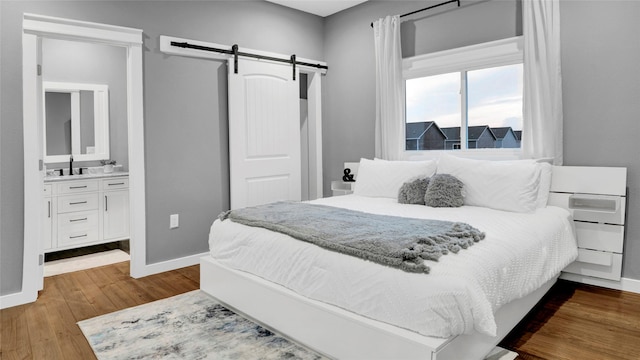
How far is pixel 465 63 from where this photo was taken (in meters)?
3.70

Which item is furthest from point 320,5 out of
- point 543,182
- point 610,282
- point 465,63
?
point 610,282

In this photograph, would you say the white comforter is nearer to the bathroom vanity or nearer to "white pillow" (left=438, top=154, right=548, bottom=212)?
"white pillow" (left=438, top=154, right=548, bottom=212)

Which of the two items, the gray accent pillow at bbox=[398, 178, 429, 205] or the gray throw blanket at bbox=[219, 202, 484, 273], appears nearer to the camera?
the gray throw blanket at bbox=[219, 202, 484, 273]

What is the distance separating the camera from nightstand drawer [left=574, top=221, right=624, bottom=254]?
9.59 feet

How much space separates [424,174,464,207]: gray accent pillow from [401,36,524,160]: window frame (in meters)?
0.73

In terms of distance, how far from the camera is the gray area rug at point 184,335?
210 cm

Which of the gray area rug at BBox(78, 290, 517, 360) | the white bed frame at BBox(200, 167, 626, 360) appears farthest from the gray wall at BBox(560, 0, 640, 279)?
the gray area rug at BBox(78, 290, 517, 360)

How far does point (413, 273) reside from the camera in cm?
168

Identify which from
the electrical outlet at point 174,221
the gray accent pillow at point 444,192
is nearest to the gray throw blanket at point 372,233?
the gray accent pillow at point 444,192

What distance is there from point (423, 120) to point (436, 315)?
301 centimetres

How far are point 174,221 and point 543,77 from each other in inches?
133

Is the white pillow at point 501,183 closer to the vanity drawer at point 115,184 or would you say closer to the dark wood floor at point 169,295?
the dark wood floor at point 169,295

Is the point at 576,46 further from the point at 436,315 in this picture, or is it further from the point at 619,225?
the point at 436,315

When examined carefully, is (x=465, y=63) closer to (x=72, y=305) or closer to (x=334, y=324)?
(x=334, y=324)
